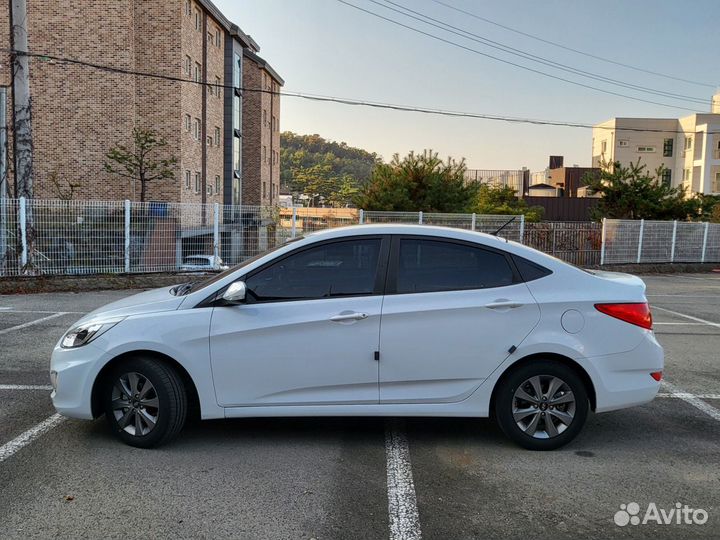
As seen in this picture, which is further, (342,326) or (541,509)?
(342,326)

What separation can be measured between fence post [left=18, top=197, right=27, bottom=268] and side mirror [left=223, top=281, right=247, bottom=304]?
11.7m

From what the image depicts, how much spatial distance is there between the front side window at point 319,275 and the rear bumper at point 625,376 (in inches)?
66.9

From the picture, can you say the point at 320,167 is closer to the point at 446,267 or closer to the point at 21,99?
the point at 21,99

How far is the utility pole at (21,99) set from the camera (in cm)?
1535

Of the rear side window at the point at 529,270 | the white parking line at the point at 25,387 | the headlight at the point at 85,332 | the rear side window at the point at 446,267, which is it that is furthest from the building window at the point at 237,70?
the rear side window at the point at 529,270

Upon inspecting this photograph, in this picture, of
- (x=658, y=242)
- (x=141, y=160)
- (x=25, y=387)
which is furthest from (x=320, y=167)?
(x=25, y=387)

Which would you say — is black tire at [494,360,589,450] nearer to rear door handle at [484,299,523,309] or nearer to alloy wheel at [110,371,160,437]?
rear door handle at [484,299,523,309]

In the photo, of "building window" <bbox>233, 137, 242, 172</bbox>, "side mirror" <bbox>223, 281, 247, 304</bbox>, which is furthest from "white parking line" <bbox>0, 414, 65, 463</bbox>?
"building window" <bbox>233, 137, 242, 172</bbox>

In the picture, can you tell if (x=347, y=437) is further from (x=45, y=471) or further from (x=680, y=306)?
(x=680, y=306)

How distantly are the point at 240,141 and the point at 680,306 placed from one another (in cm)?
3618

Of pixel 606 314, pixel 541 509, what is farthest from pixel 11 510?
pixel 606 314

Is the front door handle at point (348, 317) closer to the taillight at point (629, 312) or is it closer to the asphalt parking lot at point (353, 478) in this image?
the asphalt parking lot at point (353, 478)

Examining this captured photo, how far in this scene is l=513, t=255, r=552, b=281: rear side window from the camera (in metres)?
4.83

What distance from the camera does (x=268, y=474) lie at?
171 inches
